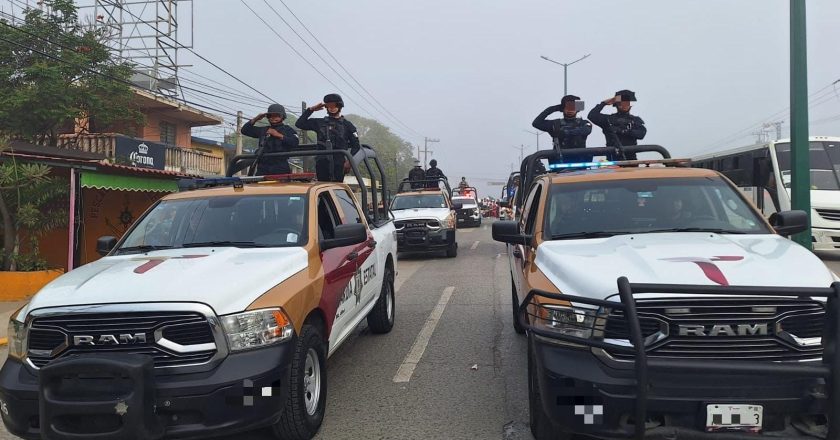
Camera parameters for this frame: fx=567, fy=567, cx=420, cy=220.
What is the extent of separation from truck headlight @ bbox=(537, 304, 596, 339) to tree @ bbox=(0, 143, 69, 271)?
29.6 ft

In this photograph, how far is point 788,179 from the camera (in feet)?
46.1

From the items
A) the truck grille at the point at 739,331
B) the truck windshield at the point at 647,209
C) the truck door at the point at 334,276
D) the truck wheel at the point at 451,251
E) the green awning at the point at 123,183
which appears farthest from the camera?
the truck wheel at the point at 451,251

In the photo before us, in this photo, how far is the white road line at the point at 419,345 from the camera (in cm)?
519

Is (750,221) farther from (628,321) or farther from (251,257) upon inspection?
(251,257)

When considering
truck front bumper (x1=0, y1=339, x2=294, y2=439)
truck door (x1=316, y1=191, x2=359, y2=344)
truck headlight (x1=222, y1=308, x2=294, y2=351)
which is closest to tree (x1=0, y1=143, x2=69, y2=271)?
truck door (x1=316, y1=191, x2=359, y2=344)

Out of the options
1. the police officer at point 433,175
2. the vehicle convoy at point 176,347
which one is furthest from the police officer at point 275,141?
the police officer at point 433,175

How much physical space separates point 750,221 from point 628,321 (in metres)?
2.20

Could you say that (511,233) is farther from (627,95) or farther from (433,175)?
(433,175)

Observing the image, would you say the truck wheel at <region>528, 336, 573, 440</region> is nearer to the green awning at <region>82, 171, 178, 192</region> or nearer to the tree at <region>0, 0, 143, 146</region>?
the green awning at <region>82, 171, 178, 192</region>

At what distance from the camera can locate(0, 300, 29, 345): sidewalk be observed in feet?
22.9

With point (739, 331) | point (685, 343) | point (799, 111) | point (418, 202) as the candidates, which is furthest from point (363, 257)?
point (418, 202)

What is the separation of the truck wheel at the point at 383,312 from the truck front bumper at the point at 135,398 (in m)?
3.32

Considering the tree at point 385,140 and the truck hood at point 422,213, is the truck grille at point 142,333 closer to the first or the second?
the truck hood at point 422,213

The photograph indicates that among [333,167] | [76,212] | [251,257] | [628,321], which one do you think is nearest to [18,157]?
[76,212]
